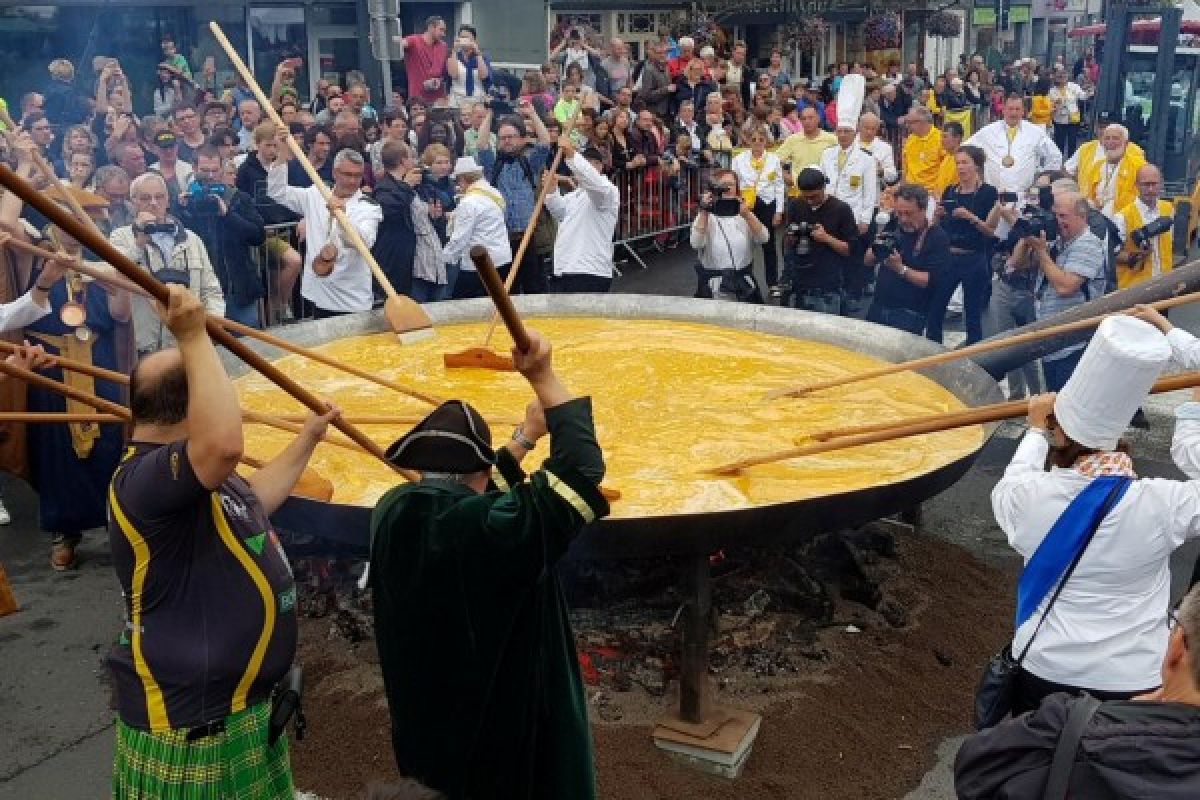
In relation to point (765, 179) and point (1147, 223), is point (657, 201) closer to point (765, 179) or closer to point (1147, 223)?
point (765, 179)

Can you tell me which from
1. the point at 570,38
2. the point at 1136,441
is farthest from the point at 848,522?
the point at 570,38

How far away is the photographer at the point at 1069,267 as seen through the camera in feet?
27.5

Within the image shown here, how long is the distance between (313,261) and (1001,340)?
15.6 feet

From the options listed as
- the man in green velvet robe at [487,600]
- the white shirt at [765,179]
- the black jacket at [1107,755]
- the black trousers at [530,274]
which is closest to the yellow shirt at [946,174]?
the white shirt at [765,179]

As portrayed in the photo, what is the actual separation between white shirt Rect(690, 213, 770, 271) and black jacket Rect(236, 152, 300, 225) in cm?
316

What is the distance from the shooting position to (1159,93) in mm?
16500

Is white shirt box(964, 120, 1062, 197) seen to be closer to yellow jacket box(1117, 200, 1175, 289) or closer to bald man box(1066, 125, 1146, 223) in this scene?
bald man box(1066, 125, 1146, 223)

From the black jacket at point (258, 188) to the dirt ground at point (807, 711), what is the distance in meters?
5.21

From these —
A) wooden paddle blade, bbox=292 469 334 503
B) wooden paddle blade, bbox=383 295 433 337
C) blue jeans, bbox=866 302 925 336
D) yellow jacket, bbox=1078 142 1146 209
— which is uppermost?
yellow jacket, bbox=1078 142 1146 209

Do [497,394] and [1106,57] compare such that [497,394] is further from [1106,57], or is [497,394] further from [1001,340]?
[1106,57]

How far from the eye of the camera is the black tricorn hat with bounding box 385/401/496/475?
314cm

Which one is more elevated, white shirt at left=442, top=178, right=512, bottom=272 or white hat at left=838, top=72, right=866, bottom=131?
white hat at left=838, top=72, right=866, bottom=131

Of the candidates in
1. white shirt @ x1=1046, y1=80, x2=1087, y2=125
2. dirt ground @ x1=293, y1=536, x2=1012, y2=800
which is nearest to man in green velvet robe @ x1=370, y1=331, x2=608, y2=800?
dirt ground @ x1=293, y1=536, x2=1012, y2=800

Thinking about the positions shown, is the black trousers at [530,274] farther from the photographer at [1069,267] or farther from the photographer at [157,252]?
the photographer at [1069,267]
